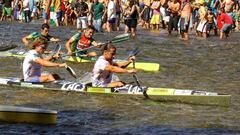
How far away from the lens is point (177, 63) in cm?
2008

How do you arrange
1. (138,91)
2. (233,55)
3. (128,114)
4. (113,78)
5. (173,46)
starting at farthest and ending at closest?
1. (173,46)
2. (233,55)
3. (113,78)
4. (138,91)
5. (128,114)

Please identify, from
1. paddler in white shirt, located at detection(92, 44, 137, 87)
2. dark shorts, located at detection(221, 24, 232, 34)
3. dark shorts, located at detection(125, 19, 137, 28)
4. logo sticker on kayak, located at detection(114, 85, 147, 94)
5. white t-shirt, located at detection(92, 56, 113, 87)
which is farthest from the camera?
dark shorts, located at detection(125, 19, 137, 28)

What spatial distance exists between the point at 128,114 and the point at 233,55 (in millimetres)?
10587

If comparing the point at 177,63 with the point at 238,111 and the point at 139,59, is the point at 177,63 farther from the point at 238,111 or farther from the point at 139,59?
the point at 238,111

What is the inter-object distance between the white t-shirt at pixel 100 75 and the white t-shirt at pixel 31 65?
1214 millimetres

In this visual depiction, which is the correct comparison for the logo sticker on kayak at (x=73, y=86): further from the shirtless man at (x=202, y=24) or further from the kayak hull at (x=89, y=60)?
the shirtless man at (x=202, y=24)

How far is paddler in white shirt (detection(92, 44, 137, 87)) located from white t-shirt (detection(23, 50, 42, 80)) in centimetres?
122

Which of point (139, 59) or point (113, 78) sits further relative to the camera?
point (139, 59)

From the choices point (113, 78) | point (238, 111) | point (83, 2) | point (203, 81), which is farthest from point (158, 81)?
point (83, 2)

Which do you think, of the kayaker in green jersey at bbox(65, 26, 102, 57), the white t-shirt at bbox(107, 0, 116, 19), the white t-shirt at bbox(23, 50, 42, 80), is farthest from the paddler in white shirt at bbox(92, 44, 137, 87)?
the white t-shirt at bbox(107, 0, 116, 19)

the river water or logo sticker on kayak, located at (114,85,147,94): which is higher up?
logo sticker on kayak, located at (114,85,147,94)

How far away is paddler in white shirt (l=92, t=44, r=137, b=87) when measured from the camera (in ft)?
46.0

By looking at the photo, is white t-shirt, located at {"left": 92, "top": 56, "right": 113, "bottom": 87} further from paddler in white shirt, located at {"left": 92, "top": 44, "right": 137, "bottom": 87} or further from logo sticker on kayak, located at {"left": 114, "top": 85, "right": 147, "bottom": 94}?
logo sticker on kayak, located at {"left": 114, "top": 85, "right": 147, "bottom": 94}

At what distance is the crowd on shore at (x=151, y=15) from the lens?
26766 millimetres
